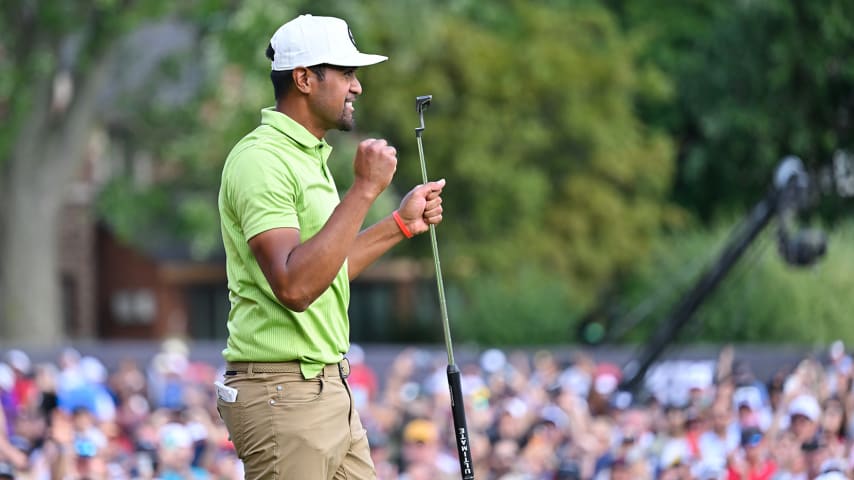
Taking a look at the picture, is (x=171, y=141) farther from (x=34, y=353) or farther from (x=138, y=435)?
(x=138, y=435)

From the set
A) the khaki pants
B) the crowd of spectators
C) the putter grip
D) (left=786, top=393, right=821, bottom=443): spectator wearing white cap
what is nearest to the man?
the khaki pants

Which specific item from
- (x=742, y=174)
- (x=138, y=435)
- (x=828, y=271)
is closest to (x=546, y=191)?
(x=742, y=174)

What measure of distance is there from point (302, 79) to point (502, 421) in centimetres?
924

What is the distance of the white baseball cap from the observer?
3.90m

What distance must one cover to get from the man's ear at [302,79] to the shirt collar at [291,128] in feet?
0.28

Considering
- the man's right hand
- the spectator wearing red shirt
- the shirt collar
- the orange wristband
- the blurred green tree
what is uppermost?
the blurred green tree

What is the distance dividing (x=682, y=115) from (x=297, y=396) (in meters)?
27.3

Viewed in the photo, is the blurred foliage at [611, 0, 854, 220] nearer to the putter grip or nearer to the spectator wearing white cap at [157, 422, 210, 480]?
the spectator wearing white cap at [157, 422, 210, 480]

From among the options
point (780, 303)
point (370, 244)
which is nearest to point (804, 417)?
point (370, 244)

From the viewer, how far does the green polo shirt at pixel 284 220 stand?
3785mm

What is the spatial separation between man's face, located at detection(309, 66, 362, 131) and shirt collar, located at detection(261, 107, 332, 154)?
0.06 m

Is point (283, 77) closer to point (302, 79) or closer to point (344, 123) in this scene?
point (302, 79)

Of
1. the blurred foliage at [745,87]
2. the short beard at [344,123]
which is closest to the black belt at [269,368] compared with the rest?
the short beard at [344,123]

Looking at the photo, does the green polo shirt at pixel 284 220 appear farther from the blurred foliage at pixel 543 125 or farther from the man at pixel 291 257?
the blurred foliage at pixel 543 125
